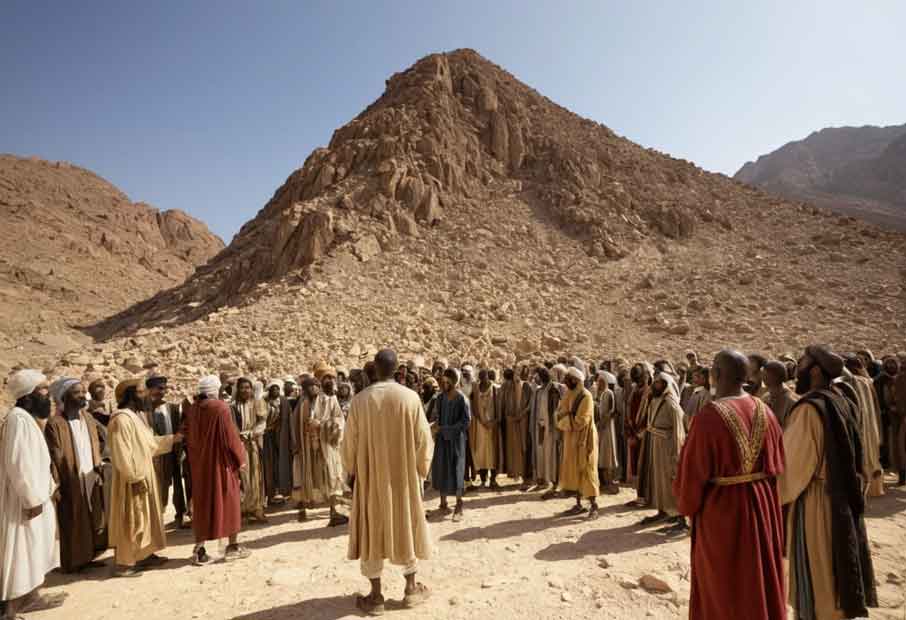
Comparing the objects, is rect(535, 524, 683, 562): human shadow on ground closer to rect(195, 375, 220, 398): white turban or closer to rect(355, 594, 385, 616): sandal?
rect(355, 594, 385, 616): sandal

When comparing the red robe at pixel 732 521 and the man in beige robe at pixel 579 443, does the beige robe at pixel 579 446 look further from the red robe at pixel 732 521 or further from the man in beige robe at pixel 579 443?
the red robe at pixel 732 521

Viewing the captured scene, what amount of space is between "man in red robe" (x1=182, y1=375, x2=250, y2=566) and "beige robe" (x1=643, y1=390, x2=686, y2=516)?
4421mm

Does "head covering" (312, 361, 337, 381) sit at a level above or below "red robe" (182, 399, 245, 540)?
above

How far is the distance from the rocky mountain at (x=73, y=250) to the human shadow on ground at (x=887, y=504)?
28280 millimetres

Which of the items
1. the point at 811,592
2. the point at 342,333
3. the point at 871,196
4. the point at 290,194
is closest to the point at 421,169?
the point at 290,194

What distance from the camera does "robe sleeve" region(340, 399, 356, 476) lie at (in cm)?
401

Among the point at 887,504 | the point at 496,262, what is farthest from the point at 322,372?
the point at 496,262

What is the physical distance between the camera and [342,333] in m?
19.5

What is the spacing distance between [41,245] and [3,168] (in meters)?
19.5

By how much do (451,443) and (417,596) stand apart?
7.65ft

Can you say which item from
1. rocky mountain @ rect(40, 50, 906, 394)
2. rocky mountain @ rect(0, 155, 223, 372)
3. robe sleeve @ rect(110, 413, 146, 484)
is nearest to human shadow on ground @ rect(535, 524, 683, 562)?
robe sleeve @ rect(110, 413, 146, 484)

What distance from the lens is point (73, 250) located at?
45.1 meters

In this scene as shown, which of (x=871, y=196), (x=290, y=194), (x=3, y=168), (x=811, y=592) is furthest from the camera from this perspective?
(x=871, y=196)

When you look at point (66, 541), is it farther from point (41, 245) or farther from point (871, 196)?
point (871, 196)
